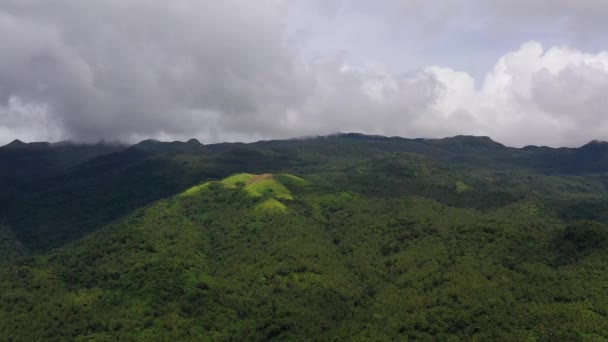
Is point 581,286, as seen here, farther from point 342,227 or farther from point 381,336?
point 342,227

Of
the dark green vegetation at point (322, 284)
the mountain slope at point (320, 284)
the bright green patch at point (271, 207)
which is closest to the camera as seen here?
the dark green vegetation at point (322, 284)

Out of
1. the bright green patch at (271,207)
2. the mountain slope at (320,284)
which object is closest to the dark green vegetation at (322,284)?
the mountain slope at (320,284)

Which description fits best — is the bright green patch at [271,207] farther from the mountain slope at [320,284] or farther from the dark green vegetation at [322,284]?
the mountain slope at [320,284]

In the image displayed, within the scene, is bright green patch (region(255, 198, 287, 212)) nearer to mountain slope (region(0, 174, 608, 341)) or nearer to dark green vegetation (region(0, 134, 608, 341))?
dark green vegetation (region(0, 134, 608, 341))

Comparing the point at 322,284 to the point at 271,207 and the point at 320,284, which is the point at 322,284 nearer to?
the point at 320,284

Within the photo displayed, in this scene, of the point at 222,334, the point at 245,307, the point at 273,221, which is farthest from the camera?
the point at 273,221

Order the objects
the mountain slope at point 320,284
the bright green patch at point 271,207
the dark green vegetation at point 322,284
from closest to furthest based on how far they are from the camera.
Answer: the dark green vegetation at point 322,284, the mountain slope at point 320,284, the bright green patch at point 271,207

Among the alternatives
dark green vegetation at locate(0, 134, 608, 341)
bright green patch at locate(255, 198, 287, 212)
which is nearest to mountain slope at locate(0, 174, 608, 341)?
dark green vegetation at locate(0, 134, 608, 341)

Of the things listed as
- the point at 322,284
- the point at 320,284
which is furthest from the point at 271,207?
the point at 322,284

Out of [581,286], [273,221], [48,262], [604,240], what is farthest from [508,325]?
[48,262]

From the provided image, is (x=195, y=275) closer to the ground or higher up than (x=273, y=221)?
closer to the ground

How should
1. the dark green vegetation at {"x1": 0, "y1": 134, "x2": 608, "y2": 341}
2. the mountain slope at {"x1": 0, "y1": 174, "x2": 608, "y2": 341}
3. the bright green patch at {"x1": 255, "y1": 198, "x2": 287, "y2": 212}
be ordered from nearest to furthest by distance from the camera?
the dark green vegetation at {"x1": 0, "y1": 134, "x2": 608, "y2": 341} < the mountain slope at {"x1": 0, "y1": 174, "x2": 608, "y2": 341} < the bright green patch at {"x1": 255, "y1": 198, "x2": 287, "y2": 212}
